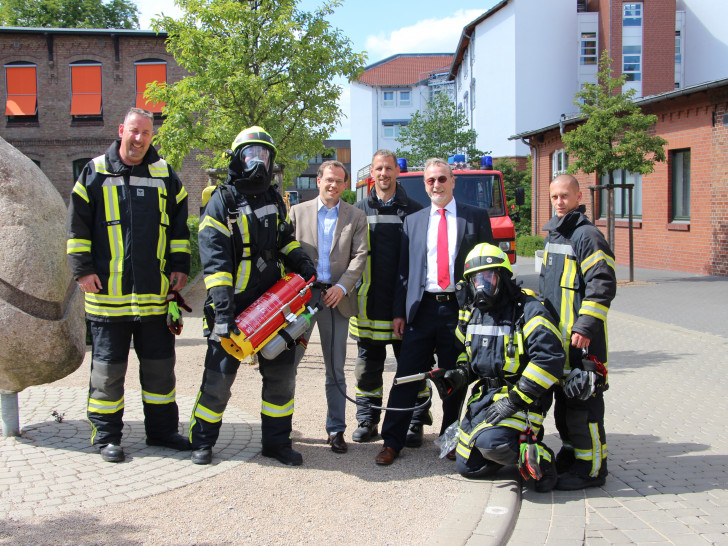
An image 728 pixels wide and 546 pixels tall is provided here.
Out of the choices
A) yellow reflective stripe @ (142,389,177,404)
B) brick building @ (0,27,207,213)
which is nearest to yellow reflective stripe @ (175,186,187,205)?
yellow reflective stripe @ (142,389,177,404)

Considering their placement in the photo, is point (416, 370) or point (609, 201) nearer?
point (416, 370)

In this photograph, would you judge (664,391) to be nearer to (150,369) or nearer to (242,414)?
(242,414)

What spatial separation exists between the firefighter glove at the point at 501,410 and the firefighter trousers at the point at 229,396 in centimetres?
140

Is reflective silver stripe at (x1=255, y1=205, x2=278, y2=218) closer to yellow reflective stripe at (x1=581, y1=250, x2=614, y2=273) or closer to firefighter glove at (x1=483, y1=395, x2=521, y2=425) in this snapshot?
firefighter glove at (x1=483, y1=395, x2=521, y2=425)

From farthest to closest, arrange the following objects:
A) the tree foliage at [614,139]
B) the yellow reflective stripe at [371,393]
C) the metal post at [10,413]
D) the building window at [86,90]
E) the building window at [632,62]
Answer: the building window at [632,62] → the building window at [86,90] → the tree foliage at [614,139] → the yellow reflective stripe at [371,393] → the metal post at [10,413]

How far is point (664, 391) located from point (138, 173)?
5269mm

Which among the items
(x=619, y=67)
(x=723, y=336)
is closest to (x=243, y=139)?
(x=723, y=336)

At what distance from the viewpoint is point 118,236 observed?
15.2 ft

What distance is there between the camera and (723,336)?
9.15 m

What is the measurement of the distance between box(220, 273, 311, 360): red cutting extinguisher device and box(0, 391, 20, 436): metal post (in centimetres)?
181

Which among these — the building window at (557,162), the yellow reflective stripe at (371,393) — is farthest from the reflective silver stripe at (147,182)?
the building window at (557,162)

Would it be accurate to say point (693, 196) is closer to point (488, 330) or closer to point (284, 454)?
point (488, 330)

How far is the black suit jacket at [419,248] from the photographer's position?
4871mm

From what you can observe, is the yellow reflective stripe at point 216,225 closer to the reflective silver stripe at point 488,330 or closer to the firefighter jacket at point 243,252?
the firefighter jacket at point 243,252
